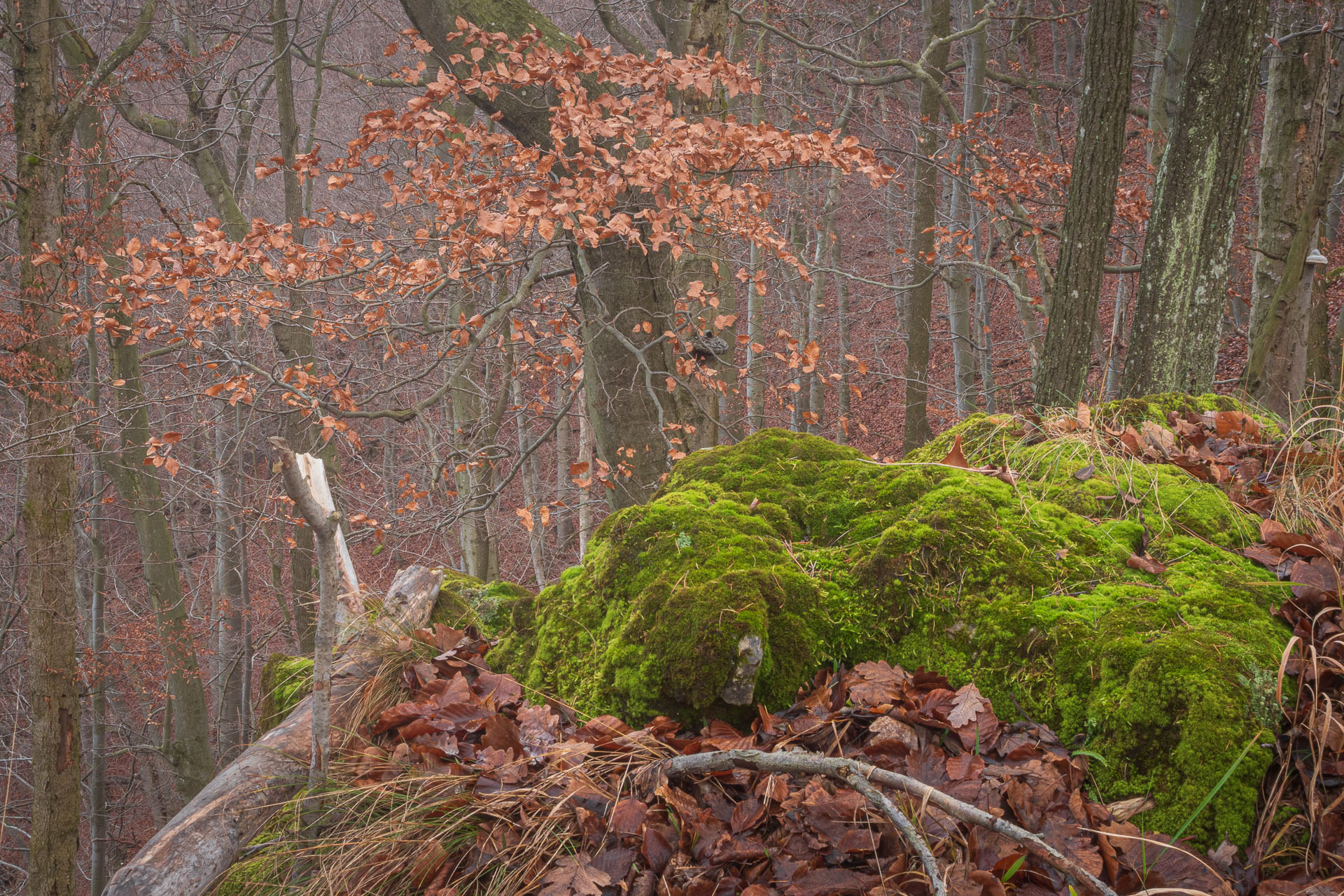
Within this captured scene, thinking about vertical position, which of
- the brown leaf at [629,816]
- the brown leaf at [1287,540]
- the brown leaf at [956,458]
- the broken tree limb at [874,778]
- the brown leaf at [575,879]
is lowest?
the brown leaf at [575,879]

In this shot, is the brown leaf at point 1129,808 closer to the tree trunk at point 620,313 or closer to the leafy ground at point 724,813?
the leafy ground at point 724,813

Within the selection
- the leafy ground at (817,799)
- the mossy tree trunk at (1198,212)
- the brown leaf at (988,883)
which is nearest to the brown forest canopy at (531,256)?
the mossy tree trunk at (1198,212)

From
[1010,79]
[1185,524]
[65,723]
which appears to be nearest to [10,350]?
[65,723]

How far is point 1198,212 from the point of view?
14.5 ft

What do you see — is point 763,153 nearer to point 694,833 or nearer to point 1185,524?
point 1185,524

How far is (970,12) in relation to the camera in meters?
9.12

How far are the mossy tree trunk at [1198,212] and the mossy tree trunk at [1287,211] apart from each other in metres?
1.64

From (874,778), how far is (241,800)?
5.87ft

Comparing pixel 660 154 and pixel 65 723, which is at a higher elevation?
pixel 660 154

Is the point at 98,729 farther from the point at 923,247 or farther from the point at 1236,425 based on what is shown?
the point at 1236,425

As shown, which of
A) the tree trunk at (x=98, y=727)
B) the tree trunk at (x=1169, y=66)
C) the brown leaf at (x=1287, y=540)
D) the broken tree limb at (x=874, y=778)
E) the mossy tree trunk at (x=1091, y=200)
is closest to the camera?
the broken tree limb at (x=874, y=778)

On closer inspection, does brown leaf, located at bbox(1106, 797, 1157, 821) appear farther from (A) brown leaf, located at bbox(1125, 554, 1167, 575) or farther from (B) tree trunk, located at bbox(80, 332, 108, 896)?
(B) tree trunk, located at bbox(80, 332, 108, 896)

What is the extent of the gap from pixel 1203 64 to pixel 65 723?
978 centimetres

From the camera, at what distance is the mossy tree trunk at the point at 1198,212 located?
4.25 m
